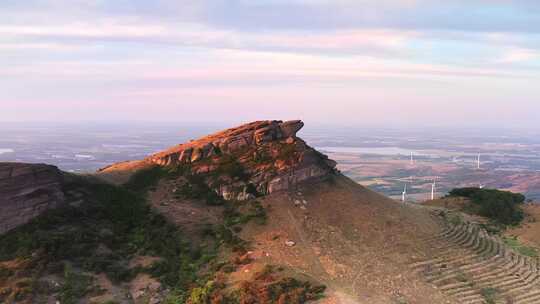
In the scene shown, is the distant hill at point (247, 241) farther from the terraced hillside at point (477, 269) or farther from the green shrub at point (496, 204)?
the green shrub at point (496, 204)

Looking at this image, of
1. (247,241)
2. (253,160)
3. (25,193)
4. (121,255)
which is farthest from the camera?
(253,160)

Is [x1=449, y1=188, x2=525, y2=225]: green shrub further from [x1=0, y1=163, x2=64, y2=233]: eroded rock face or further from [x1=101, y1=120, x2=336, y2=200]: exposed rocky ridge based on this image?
[x1=0, y1=163, x2=64, y2=233]: eroded rock face

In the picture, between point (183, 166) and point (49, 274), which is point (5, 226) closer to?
point (49, 274)

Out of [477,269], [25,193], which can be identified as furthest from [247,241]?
[477,269]

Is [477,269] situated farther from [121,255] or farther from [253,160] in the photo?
[121,255]

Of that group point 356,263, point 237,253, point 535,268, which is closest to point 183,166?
point 237,253

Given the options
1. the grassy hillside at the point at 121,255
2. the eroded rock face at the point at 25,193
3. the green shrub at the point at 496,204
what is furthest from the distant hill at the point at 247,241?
the green shrub at the point at 496,204
